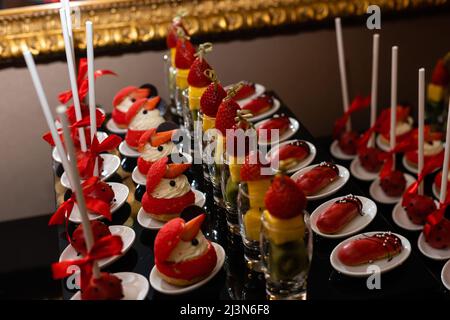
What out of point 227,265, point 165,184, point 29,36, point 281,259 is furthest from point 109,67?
point 281,259

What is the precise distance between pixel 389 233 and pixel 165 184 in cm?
44

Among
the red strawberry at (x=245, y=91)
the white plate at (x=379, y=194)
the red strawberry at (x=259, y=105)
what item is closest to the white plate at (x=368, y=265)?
the white plate at (x=379, y=194)

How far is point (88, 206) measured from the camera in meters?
1.37

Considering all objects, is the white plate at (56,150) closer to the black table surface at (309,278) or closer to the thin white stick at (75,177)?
the black table surface at (309,278)

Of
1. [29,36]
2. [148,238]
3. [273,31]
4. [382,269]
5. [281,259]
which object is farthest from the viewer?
[273,31]

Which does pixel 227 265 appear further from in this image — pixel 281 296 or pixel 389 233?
pixel 389 233

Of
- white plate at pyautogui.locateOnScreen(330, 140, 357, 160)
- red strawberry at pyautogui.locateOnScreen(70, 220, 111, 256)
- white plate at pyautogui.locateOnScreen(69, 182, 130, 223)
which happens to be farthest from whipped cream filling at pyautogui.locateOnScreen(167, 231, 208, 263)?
white plate at pyautogui.locateOnScreen(330, 140, 357, 160)

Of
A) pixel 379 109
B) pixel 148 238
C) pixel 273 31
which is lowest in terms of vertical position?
pixel 379 109

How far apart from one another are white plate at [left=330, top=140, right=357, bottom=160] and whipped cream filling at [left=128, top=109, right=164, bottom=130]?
0.58 meters

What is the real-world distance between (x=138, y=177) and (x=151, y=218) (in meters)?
0.19

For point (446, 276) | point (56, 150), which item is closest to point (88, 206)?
point (56, 150)

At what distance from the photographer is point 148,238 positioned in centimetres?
135

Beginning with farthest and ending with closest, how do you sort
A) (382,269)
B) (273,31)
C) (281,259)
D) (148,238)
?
(273,31) < (148,238) < (382,269) < (281,259)
